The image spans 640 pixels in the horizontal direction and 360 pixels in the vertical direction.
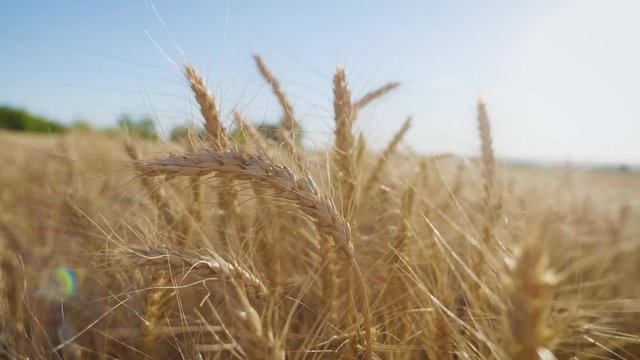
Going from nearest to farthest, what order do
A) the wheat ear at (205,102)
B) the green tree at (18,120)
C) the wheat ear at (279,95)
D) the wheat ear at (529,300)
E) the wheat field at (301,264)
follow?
the wheat ear at (529,300) → the wheat field at (301,264) → the wheat ear at (205,102) → the wheat ear at (279,95) → the green tree at (18,120)

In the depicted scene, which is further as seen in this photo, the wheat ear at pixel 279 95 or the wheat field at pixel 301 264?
the wheat ear at pixel 279 95

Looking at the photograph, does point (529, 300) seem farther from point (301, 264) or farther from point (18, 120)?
point (18, 120)

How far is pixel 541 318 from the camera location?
48cm

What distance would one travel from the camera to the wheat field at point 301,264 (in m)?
1.02

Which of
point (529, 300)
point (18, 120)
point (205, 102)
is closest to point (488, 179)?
point (205, 102)

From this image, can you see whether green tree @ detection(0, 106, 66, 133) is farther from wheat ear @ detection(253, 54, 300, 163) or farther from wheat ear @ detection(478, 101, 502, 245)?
wheat ear @ detection(478, 101, 502, 245)

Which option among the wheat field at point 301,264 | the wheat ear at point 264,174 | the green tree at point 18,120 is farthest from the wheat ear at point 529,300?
the green tree at point 18,120

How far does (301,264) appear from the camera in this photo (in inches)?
83.0

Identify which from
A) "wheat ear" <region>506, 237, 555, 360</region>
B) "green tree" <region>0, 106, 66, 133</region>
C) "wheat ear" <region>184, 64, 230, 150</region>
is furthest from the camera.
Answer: "green tree" <region>0, 106, 66, 133</region>

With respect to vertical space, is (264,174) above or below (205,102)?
below

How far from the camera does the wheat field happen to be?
1.02 meters

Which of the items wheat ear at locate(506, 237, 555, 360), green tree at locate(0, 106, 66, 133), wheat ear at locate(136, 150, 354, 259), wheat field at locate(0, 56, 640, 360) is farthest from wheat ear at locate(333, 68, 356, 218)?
green tree at locate(0, 106, 66, 133)

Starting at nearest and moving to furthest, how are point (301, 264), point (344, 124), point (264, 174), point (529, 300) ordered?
point (529, 300), point (264, 174), point (344, 124), point (301, 264)

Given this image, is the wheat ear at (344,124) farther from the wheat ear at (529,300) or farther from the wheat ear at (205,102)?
the wheat ear at (529,300)
